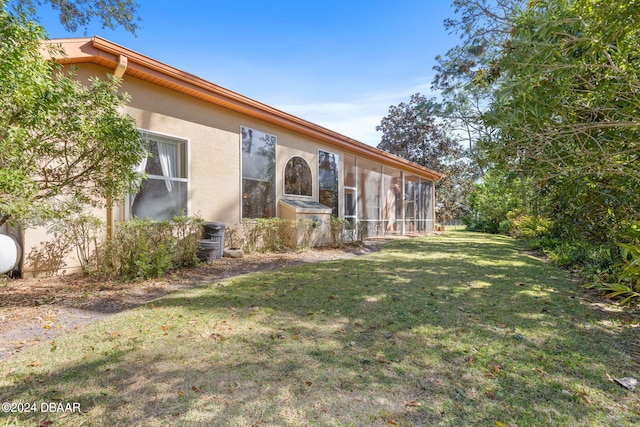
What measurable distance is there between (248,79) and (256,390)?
11278mm

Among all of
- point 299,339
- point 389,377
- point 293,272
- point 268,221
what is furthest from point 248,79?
point 389,377

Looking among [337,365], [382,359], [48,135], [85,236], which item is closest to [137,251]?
[85,236]

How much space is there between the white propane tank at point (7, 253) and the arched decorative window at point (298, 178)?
630 cm

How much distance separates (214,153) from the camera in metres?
7.71

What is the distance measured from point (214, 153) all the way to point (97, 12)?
549cm

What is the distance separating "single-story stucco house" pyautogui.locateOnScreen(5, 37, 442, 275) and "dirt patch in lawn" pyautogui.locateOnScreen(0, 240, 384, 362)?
2.51 feet

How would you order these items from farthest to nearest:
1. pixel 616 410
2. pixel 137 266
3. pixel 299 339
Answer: pixel 137 266 → pixel 299 339 → pixel 616 410

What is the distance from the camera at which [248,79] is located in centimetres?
1125

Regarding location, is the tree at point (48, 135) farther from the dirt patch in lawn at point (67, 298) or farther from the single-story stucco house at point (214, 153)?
the dirt patch in lawn at point (67, 298)

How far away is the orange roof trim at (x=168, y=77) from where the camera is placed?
5.31 m

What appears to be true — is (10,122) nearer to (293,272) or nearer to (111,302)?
(111,302)

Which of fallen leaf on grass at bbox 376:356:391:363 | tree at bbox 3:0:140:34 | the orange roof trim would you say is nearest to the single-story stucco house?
the orange roof trim

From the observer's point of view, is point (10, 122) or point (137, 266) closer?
point (10, 122)

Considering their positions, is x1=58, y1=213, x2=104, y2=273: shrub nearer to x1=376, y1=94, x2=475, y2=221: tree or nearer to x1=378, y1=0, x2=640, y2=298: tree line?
x1=378, y1=0, x2=640, y2=298: tree line
